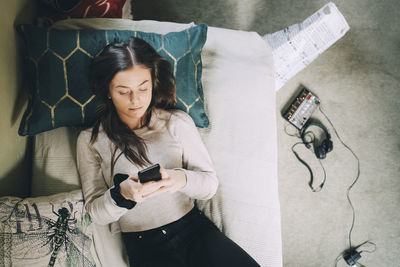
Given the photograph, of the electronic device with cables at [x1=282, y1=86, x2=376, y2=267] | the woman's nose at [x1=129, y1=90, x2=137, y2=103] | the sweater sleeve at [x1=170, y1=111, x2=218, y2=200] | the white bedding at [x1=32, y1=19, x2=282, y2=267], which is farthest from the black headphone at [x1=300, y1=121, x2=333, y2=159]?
the woman's nose at [x1=129, y1=90, x2=137, y2=103]

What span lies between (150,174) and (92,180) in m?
0.33

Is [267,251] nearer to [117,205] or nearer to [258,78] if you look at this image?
[117,205]

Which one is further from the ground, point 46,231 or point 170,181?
point 170,181

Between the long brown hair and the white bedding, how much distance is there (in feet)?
0.75

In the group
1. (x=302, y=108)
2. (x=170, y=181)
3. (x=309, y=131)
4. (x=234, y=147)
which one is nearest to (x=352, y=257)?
(x=309, y=131)

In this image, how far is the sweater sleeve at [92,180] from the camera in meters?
1.03

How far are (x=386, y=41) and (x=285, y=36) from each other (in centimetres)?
85

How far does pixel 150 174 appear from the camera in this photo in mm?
859

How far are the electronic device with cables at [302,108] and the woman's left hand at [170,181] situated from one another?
0.98m

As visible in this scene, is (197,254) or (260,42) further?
(260,42)

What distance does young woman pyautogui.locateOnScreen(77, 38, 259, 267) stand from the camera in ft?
3.24

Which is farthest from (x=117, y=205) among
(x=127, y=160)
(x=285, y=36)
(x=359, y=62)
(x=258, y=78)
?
(x=359, y=62)

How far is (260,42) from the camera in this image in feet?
4.86

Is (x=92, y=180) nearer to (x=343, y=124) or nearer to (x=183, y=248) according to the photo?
(x=183, y=248)
